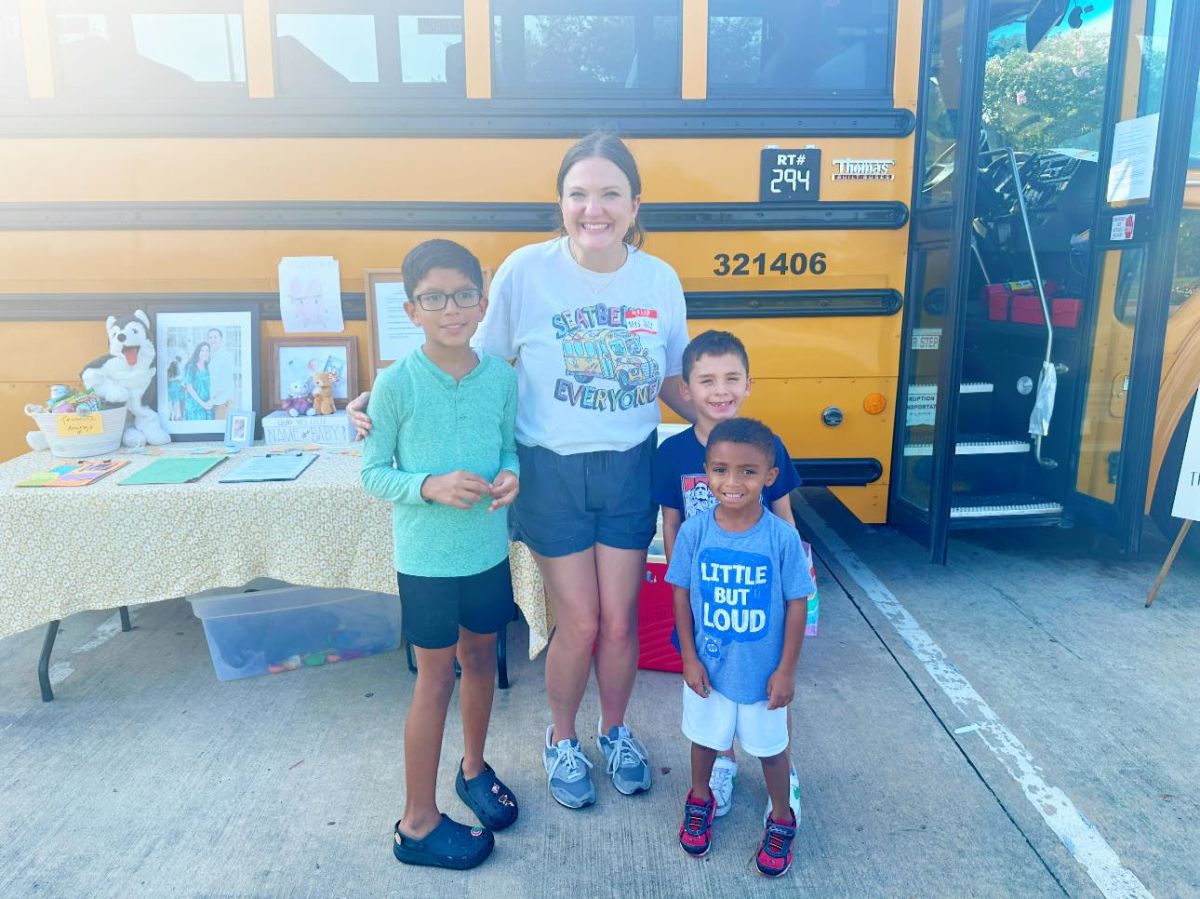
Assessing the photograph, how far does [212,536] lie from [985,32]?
2887mm

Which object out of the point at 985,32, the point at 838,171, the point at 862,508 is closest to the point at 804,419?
the point at 862,508

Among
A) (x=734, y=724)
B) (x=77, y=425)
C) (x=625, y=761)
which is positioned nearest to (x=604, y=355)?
(x=734, y=724)

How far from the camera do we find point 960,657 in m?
2.77

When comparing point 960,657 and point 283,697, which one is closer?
point 283,697

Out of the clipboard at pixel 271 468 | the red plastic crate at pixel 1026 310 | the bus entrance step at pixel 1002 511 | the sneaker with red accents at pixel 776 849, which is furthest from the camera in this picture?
the red plastic crate at pixel 1026 310

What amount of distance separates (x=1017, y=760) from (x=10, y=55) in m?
3.73

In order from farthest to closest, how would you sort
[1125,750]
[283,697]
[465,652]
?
[283,697]
[1125,750]
[465,652]

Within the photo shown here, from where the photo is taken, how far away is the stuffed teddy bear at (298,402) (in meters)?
3.01

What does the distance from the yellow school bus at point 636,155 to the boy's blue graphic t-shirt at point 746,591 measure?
1408 millimetres

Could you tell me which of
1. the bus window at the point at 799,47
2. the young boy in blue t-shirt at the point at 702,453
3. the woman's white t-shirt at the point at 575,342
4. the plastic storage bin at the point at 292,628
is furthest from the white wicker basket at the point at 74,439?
the bus window at the point at 799,47

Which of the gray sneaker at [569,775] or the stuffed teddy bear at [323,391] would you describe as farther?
the stuffed teddy bear at [323,391]

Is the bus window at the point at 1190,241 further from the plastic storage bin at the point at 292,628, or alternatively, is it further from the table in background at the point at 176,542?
the plastic storage bin at the point at 292,628

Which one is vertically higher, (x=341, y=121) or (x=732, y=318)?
(x=341, y=121)

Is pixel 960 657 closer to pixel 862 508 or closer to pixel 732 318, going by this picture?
pixel 862 508
